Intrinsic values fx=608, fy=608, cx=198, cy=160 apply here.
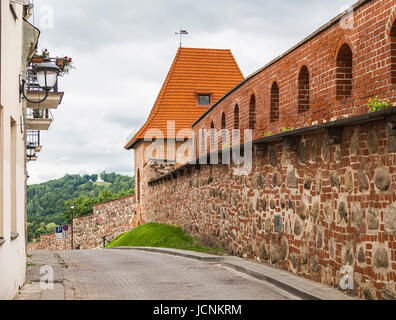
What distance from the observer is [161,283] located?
11188 mm

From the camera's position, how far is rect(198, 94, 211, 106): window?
3431 centimetres

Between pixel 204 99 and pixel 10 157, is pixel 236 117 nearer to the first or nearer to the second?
pixel 10 157

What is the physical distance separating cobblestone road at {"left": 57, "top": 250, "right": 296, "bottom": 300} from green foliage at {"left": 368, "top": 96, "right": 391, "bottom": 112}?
10.4ft

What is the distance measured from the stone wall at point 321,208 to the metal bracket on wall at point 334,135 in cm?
3

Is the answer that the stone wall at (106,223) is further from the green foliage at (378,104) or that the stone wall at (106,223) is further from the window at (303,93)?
the green foliage at (378,104)

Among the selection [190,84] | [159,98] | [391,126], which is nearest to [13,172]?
[391,126]

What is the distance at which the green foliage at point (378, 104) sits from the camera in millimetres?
8117

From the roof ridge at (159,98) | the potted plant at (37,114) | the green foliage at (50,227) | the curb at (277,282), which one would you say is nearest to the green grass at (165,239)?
the curb at (277,282)

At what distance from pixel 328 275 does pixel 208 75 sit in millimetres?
26718

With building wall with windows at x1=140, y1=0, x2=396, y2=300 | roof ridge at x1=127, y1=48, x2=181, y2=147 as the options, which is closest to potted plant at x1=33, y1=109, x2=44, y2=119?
building wall with windows at x1=140, y1=0, x2=396, y2=300

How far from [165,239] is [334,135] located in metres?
14.9

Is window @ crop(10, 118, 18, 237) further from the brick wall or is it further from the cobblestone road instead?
the brick wall

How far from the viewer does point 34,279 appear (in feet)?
36.3

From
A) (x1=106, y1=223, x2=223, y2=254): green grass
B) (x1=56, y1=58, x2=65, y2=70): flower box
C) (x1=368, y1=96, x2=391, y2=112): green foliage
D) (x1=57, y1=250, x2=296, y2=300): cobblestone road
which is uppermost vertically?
(x1=56, y1=58, x2=65, y2=70): flower box
